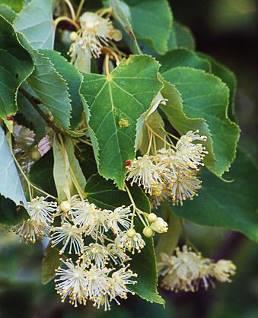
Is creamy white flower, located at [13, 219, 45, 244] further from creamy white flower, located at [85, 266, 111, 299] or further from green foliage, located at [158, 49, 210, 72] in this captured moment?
green foliage, located at [158, 49, 210, 72]

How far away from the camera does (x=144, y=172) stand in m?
1.14

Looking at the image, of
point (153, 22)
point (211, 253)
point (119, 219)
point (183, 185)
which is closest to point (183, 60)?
point (153, 22)

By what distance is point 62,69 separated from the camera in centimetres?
123

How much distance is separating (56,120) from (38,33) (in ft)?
0.55

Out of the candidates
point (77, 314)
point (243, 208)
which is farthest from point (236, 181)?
point (77, 314)

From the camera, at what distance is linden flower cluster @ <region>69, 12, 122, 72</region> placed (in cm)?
131

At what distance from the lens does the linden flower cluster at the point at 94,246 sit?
1.12 m

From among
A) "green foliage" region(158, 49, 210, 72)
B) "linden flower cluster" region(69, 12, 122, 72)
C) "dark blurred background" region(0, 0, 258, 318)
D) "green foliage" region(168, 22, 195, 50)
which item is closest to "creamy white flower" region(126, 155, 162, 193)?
"linden flower cluster" region(69, 12, 122, 72)

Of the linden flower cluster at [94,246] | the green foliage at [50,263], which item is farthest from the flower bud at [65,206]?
the green foliage at [50,263]

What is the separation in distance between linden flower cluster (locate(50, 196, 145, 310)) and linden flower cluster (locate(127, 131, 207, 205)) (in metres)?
0.05

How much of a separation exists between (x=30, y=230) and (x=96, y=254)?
0.11 metres

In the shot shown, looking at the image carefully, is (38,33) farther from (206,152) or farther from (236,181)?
(236,181)

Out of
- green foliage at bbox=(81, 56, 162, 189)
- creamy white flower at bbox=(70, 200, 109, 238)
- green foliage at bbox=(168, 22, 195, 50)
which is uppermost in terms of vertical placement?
green foliage at bbox=(81, 56, 162, 189)

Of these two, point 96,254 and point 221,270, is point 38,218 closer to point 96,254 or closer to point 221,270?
point 96,254
